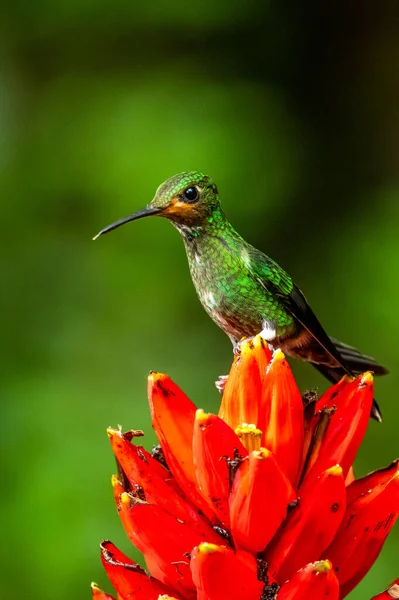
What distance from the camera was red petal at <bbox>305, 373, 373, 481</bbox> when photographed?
519mm

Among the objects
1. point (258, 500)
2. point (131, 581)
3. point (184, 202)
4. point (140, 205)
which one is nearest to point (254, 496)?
point (258, 500)

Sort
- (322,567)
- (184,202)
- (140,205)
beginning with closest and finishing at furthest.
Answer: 1. (322,567)
2. (184,202)
3. (140,205)

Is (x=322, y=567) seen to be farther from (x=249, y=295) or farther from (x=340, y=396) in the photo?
(x=249, y=295)

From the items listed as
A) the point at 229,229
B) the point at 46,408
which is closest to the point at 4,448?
the point at 46,408

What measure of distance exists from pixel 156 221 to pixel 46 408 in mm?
481

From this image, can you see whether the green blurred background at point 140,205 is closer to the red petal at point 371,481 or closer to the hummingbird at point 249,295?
the hummingbird at point 249,295

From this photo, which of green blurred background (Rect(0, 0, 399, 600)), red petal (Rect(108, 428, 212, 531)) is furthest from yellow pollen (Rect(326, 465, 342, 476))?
green blurred background (Rect(0, 0, 399, 600))

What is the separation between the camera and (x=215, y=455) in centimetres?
49

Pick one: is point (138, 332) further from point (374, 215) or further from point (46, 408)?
point (374, 215)

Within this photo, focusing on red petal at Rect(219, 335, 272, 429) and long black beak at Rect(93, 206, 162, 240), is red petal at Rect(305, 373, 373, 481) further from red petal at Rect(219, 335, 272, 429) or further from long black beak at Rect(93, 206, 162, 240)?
long black beak at Rect(93, 206, 162, 240)

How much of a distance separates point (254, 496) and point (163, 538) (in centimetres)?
7

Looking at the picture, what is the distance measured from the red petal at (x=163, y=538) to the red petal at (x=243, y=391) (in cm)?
7

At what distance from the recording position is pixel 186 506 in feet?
1.76

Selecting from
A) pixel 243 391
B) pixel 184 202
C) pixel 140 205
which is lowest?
pixel 243 391
